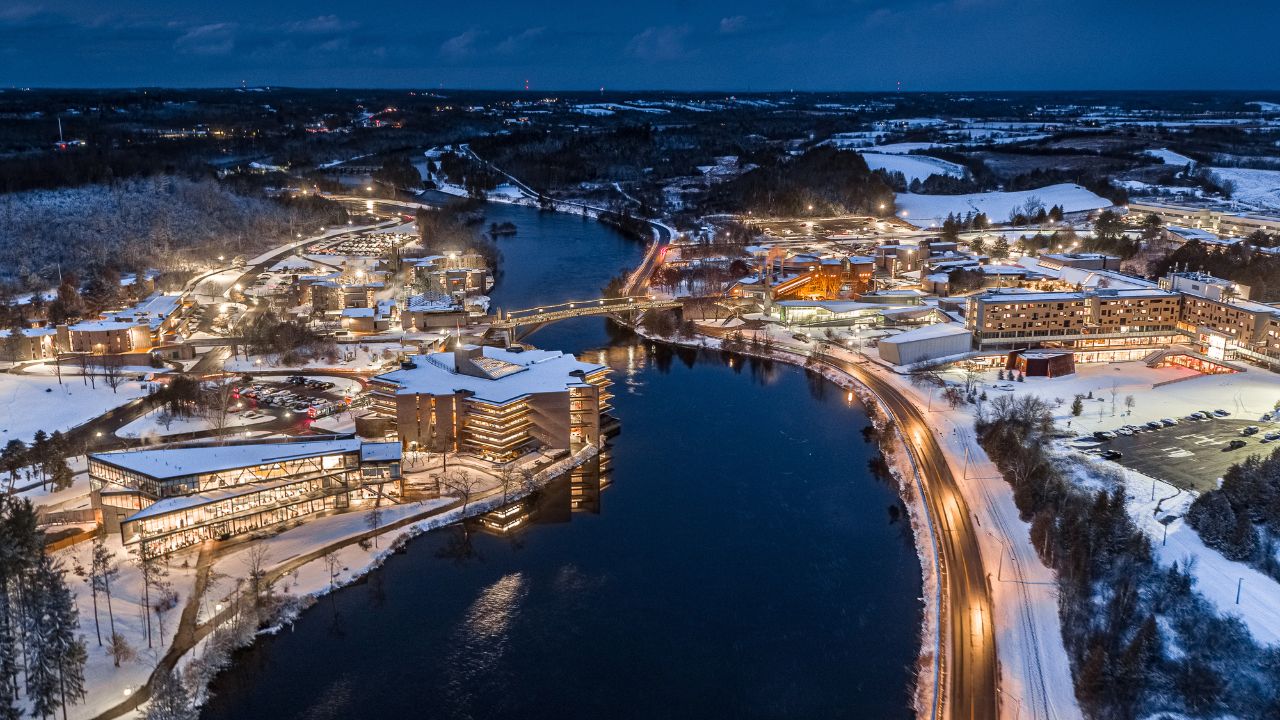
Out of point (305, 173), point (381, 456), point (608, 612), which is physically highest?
point (305, 173)

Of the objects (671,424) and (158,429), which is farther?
(671,424)

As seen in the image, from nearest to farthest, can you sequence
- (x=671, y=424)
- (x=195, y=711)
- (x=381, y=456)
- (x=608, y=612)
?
(x=195, y=711), (x=608, y=612), (x=381, y=456), (x=671, y=424)

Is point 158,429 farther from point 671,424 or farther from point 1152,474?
point 1152,474

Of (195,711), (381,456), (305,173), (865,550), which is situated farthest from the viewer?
(305,173)

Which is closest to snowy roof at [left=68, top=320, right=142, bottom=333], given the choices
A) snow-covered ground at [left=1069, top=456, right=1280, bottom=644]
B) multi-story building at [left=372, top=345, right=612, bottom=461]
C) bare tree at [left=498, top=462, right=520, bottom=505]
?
multi-story building at [left=372, top=345, right=612, bottom=461]

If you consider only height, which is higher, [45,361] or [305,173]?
[305,173]

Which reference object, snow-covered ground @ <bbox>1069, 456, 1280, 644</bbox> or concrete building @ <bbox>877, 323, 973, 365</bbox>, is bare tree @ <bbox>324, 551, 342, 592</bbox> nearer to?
snow-covered ground @ <bbox>1069, 456, 1280, 644</bbox>

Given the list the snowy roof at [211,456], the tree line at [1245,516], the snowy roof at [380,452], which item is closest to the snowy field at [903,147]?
the tree line at [1245,516]

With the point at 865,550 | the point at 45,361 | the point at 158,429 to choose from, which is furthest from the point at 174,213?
the point at 865,550
